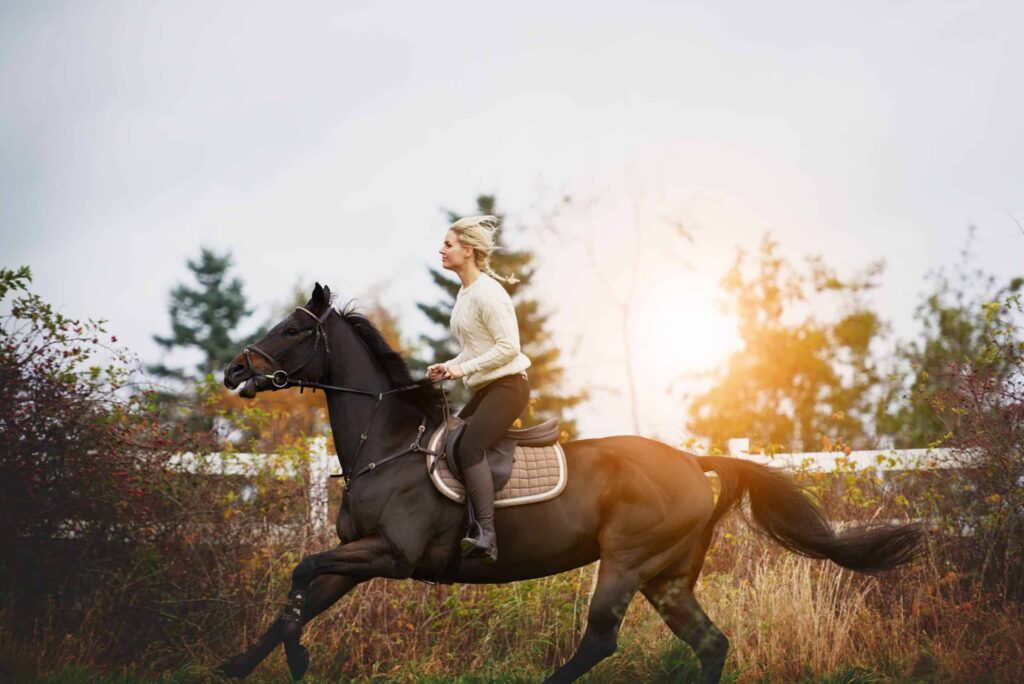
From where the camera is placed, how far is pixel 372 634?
8453mm

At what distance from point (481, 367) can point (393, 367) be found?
2.52 ft

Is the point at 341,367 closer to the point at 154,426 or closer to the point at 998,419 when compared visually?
the point at 154,426

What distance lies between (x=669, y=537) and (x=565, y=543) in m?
0.77

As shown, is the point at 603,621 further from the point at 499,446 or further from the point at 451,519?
the point at 499,446

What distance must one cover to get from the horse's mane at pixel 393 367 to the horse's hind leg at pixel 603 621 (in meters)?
1.61

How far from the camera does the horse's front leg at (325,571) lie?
5691mm

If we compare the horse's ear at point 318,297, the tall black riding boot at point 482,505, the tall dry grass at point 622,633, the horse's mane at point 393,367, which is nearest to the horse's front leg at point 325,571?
the tall black riding boot at point 482,505

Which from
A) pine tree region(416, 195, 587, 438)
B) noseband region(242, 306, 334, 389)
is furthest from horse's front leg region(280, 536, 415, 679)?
pine tree region(416, 195, 587, 438)

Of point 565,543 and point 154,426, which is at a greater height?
point 154,426

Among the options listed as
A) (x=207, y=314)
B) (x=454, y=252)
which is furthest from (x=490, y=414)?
(x=207, y=314)

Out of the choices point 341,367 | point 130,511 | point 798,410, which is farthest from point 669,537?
point 798,410

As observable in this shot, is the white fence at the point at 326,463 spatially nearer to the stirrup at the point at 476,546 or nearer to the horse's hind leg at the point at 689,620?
the horse's hind leg at the point at 689,620

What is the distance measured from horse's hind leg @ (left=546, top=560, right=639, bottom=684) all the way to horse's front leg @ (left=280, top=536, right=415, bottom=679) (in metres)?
1.28

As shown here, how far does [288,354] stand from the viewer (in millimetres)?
6078
